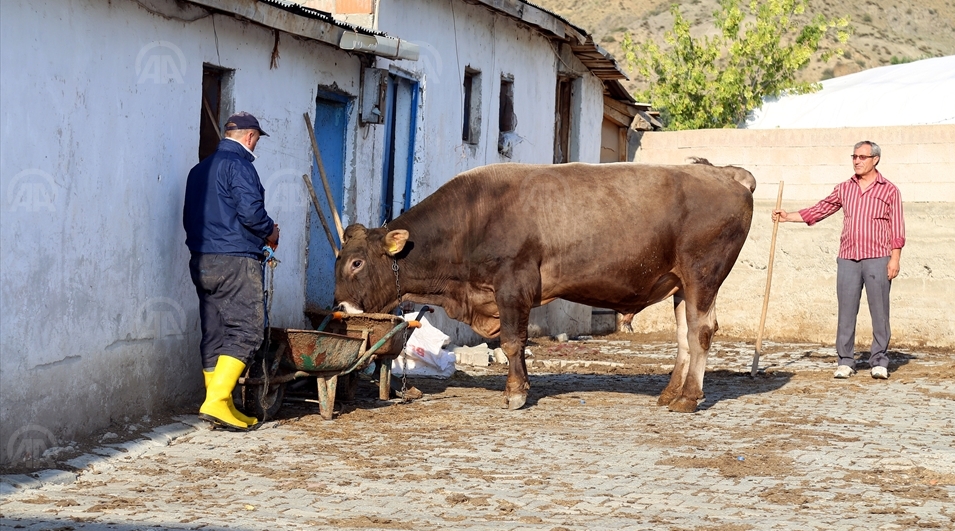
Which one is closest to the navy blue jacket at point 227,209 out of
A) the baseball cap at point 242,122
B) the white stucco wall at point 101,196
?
the baseball cap at point 242,122

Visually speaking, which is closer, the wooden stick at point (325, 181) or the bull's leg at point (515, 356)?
the bull's leg at point (515, 356)

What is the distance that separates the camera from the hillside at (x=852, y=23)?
2354 inches

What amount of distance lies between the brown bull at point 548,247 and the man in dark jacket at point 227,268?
4.52 ft

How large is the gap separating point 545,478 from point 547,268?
10.2ft

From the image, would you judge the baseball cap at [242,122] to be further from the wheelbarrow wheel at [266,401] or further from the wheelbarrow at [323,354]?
the wheelbarrow wheel at [266,401]

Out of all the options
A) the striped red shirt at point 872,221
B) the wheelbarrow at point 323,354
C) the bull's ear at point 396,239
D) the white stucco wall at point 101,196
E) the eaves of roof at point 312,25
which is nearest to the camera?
the white stucco wall at point 101,196

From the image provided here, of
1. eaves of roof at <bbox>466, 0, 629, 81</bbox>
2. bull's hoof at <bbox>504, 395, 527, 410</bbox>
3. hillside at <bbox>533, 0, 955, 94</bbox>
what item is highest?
hillside at <bbox>533, 0, 955, 94</bbox>

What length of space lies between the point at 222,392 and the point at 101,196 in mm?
1455

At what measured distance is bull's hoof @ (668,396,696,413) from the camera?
961cm

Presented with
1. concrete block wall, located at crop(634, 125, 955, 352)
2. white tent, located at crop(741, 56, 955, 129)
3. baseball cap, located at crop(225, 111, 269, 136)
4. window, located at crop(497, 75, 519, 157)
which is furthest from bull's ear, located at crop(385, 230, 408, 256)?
white tent, located at crop(741, 56, 955, 129)

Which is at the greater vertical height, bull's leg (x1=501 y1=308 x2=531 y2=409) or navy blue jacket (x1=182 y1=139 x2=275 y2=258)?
navy blue jacket (x1=182 y1=139 x2=275 y2=258)

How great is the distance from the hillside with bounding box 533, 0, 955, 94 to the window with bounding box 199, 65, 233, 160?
165 feet

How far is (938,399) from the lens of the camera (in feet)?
35.0

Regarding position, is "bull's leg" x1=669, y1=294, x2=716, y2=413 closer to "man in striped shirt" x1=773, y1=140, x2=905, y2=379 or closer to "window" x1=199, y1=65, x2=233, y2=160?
"man in striped shirt" x1=773, y1=140, x2=905, y2=379
